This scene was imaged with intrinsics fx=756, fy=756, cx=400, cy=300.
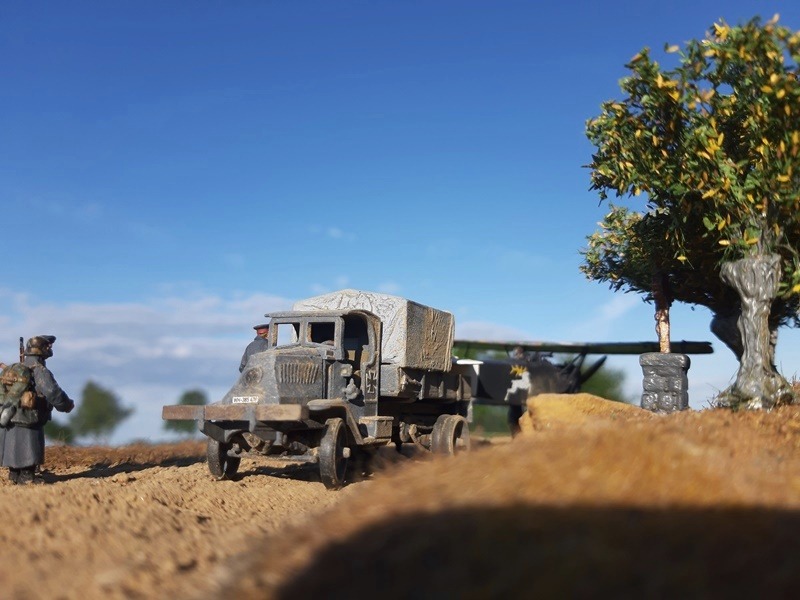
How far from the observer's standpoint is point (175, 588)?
4.58 metres

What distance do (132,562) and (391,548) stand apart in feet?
6.76

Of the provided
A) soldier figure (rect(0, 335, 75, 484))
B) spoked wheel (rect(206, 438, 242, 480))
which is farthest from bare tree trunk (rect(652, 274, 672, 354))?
soldier figure (rect(0, 335, 75, 484))

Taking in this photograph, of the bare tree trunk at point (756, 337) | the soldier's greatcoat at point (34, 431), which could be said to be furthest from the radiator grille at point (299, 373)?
the bare tree trunk at point (756, 337)

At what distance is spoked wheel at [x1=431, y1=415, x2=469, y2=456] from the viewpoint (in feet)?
46.0

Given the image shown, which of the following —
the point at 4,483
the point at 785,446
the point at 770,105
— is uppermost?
the point at 770,105

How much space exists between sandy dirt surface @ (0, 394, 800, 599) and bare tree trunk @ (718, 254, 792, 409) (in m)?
4.71

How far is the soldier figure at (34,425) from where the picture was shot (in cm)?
1163

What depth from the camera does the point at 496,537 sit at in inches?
Result: 157

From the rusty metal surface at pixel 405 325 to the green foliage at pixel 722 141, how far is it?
415 cm

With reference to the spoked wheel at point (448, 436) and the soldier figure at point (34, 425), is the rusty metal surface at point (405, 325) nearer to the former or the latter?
the spoked wheel at point (448, 436)

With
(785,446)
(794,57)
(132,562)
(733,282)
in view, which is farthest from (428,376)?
(132,562)

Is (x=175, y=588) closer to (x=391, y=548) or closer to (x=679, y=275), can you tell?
(x=391, y=548)

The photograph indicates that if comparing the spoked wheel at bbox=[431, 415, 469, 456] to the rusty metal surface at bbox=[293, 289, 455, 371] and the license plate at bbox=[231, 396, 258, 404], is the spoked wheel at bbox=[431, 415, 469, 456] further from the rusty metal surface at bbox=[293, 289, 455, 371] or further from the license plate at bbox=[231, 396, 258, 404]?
the license plate at bbox=[231, 396, 258, 404]

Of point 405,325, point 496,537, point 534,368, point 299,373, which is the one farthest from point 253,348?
point 534,368
